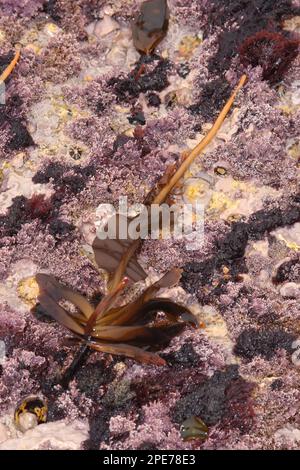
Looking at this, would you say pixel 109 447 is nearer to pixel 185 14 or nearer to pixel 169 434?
pixel 169 434

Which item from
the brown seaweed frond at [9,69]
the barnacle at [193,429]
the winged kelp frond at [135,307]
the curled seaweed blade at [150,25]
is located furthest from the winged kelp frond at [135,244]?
the brown seaweed frond at [9,69]

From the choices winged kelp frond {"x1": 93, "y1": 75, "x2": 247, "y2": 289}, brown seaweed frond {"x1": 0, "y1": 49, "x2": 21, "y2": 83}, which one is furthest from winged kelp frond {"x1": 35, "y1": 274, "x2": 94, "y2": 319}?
brown seaweed frond {"x1": 0, "y1": 49, "x2": 21, "y2": 83}

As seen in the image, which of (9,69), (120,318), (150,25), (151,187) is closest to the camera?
(120,318)

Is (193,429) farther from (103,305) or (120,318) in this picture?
(103,305)

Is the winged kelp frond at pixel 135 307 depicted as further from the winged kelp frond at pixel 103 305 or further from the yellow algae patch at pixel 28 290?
the yellow algae patch at pixel 28 290

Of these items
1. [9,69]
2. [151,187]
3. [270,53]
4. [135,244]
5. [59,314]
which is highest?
[270,53]

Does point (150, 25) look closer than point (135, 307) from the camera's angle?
No

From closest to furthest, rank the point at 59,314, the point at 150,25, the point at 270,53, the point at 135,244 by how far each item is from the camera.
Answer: the point at 59,314 → the point at 135,244 → the point at 270,53 → the point at 150,25

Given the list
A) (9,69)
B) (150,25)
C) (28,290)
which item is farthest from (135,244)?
(150,25)
